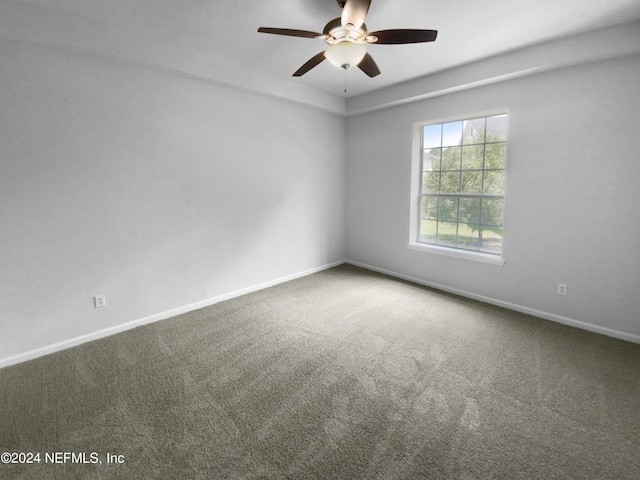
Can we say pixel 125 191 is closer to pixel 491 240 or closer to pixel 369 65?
pixel 369 65

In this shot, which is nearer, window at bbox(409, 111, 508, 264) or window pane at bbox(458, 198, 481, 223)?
window at bbox(409, 111, 508, 264)

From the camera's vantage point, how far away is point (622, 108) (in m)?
2.69

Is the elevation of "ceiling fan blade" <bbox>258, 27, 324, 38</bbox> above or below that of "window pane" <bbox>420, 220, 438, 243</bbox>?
above

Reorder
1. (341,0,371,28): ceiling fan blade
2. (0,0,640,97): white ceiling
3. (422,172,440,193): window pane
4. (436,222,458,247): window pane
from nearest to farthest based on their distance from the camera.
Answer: (341,0,371,28): ceiling fan blade < (0,0,640,97): white ceiling < (436,222,458,247): window pane < (422,172,440,193): window pane

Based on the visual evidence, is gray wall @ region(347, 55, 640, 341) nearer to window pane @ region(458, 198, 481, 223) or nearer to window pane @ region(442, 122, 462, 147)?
window pane @ region(442, 122, 462, 147)

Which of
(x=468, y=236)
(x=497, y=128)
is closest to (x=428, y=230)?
(x=468, y=236)

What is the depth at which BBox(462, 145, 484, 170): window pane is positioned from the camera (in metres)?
3.75

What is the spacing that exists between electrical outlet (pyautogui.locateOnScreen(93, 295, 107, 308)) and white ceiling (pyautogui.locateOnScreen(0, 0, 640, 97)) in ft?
7.03

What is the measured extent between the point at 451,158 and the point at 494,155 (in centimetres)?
54

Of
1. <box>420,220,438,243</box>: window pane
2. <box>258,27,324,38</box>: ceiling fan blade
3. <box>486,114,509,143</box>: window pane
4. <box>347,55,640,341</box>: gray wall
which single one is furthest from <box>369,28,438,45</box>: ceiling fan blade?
<box>420,220,438,243</box>: window pane

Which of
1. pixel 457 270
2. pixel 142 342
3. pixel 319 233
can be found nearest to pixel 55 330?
pixel 142 342

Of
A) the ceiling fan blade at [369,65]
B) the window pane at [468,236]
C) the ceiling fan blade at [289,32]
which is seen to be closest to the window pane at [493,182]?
the window pane at [468,236]

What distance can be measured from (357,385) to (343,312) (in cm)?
129

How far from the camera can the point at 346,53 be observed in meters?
2.19
